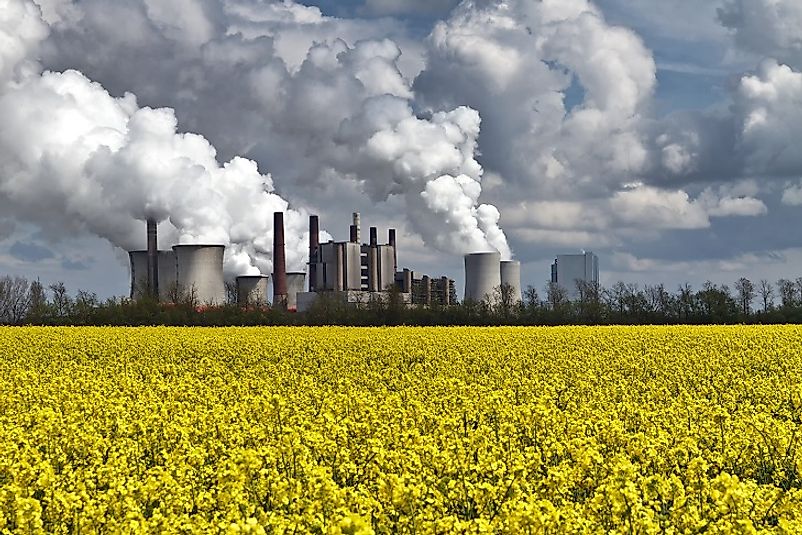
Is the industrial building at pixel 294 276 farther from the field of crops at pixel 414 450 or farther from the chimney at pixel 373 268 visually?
the field of crops at pixel 414 450

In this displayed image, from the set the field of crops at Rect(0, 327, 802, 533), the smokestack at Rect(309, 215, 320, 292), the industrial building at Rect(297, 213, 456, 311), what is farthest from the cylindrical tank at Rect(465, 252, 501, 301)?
the field of crops at Rect(0, 327, 802, 533)

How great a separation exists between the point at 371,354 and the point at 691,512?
15.3 meters

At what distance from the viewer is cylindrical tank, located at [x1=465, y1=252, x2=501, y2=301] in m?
73.3

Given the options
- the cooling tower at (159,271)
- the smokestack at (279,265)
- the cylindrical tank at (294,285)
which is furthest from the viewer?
the cylindrical tank at (294,285)

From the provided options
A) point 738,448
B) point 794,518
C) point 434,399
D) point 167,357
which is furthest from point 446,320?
point 794,518

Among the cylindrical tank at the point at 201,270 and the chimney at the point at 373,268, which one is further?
the chimney at the point at 373,268

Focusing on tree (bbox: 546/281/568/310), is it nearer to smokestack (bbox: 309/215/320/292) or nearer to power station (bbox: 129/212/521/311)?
power station (bbox: 129/212/521/311)

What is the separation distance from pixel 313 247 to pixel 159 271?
2320cm

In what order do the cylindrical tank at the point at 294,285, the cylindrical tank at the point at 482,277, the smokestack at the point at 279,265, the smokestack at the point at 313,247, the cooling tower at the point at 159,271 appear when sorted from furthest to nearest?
1. the smokestack at the point at 313,247
2. the cylindrical tank at the point at 294,285
3. the smokestack at the point at 279,265
4. the cylindrical tank at the point at 482,277
5. the cooling tower at the point at 159,271

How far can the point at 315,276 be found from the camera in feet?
309

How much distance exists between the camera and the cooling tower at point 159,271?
238ft

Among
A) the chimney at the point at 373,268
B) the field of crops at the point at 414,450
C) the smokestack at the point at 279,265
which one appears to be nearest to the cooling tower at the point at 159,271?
the smokestack at the point at 279,265

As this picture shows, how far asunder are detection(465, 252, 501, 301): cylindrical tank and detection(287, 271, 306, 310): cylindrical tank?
751 inches

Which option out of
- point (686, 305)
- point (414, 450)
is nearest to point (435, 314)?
point (686, 305)
